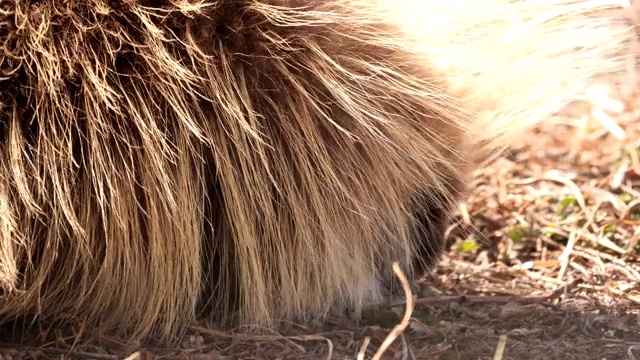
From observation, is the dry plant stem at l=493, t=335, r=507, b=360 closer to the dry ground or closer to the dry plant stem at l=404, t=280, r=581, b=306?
the dry ground

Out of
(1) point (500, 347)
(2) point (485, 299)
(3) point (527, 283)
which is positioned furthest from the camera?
(3) point (527, 283)

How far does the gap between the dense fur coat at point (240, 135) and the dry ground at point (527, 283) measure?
0.07 meters

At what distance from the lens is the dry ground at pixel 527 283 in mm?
1565

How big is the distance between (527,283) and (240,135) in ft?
2.59

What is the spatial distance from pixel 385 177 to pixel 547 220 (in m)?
0.85

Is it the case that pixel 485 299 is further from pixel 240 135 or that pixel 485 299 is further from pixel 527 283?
pixel 240 135

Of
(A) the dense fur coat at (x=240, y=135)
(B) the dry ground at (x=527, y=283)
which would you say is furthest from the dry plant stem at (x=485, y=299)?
(A) the dense fur coat at (x=240, y=135)

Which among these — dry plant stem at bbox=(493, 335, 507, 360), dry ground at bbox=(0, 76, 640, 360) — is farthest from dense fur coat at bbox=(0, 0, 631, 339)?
dry plant stem at bbox=(493, 335, 507, 360)

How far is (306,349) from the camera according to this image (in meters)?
1.57

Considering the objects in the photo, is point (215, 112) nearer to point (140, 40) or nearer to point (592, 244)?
point (140, 40)

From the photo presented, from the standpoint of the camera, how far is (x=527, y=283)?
1.99 metres

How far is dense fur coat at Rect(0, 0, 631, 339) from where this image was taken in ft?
4.78

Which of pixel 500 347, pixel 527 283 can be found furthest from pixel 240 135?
pixel 527 283

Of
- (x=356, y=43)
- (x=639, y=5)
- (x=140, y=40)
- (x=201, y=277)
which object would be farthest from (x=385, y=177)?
(x=639, y=5)
